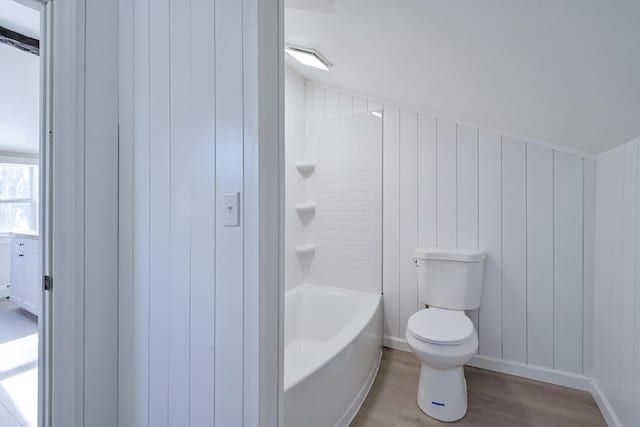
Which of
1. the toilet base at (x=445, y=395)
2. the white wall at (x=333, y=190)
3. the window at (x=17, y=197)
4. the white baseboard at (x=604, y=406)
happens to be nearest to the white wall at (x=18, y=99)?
the window at (x=17, y=197)

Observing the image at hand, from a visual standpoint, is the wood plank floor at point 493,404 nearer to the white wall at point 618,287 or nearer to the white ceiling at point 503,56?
the white wall at point 618,287

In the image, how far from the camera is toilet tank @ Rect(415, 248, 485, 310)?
6.35ft

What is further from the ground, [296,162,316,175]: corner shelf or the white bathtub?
[296,162,316,175]: corner shelf

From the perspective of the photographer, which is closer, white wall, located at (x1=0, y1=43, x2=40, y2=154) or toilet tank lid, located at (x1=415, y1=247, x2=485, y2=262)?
toilet tank lid, located at (x1=415, y1=247, x2=485, y2=262)

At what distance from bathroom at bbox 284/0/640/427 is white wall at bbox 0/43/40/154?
6.95ft

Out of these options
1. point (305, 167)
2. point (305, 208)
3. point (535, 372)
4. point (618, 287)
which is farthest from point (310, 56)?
point (535, 372)

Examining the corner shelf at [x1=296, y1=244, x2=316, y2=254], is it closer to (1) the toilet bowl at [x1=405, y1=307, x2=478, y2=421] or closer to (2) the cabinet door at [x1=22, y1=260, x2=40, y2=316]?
(1) the toilet bowl at [x1=405, y1=307, x2=478, y2=421]

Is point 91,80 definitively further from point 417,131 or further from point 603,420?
point 603,420

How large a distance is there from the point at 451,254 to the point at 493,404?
35.4 inches

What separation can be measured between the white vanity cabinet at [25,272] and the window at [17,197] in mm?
988

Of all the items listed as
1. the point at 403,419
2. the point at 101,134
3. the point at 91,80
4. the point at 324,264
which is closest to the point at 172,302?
the point at 101,134

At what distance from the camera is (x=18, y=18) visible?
166 centimetres

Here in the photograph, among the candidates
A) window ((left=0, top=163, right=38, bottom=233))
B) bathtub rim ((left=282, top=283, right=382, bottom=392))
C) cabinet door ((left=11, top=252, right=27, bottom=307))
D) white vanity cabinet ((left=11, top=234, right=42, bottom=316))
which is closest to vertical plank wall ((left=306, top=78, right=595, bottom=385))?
bathtub rim ((left=282, top=283, right=382, bottom=392))

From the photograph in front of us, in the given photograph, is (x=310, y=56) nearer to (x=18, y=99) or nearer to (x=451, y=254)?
(x=451, y=254)
